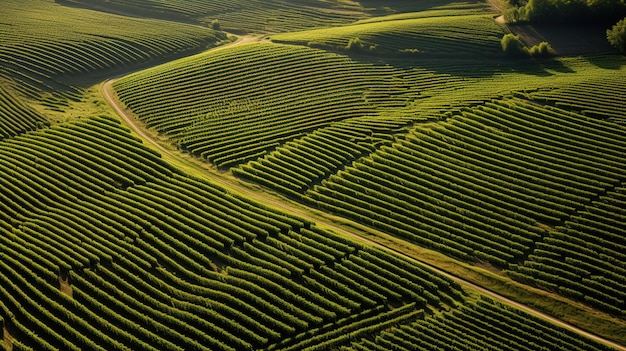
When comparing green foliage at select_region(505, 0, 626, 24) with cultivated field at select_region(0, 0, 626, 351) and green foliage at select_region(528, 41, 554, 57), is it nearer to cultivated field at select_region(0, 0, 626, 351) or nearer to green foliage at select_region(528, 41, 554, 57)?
cultivated field at select_region(0, 0, 626, 351)

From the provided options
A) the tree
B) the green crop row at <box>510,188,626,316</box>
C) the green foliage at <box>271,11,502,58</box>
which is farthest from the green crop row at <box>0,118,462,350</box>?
the tree

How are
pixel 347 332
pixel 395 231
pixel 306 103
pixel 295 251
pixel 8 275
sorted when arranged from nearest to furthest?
pixel 347 332
pixel 8 275
pixel 295 251
pixel 395 231
pixel 306 103

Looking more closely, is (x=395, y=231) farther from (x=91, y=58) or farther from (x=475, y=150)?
(x=91, y=58)

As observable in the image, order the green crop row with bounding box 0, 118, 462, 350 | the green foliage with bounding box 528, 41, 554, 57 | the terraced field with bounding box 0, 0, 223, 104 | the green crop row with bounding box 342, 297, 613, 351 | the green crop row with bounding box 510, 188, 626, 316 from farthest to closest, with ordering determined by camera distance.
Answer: the green foliage with bounding box 528, 41, 554, 57 < the terraced field with bounding box 0, 0, 223, 104 < the green crop row with bounding box 510, 188, 626, 316 < the green crop row with bounding box 0, 118, 462, 350 < the green crop row with bounding box 342, 297, 613, 351

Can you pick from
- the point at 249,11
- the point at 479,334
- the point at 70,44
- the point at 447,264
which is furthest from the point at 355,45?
the point at 479,334

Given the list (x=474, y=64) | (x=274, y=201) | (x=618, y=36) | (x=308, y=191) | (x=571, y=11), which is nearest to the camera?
(x=274, y=201)

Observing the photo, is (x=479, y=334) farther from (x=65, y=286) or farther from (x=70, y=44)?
(x=70, y=44)

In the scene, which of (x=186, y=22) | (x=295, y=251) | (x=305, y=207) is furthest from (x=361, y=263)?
(x=186, y=22)
